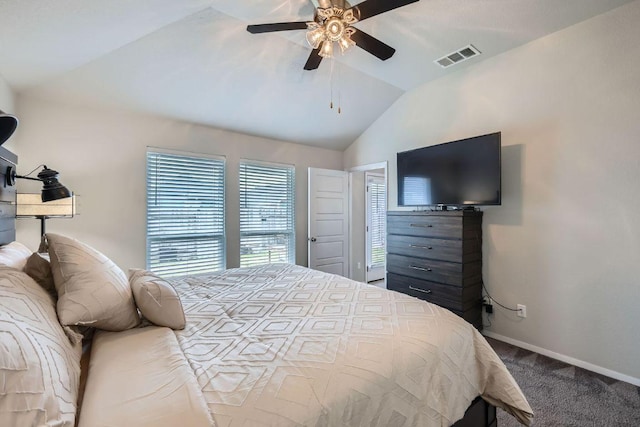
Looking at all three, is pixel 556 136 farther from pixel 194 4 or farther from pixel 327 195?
pixel 194 4

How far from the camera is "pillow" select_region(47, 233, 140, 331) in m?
1.05

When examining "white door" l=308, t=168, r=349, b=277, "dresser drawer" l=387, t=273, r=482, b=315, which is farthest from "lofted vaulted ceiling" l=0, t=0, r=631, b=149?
"dresser drawer" l=387, t=273, r=482, b=315

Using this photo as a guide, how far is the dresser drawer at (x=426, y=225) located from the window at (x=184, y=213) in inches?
89.2

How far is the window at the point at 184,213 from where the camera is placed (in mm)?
3230

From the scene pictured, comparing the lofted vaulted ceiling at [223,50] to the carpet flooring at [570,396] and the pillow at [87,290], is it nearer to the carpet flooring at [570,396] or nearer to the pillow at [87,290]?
the pillow at [87,290]

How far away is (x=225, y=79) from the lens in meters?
2.94

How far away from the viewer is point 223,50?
262 centimetres

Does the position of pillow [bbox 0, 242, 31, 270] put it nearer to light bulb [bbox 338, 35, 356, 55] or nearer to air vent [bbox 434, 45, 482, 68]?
light bulb [bbox 338, 35, 356, 55]

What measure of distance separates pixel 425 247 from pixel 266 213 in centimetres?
225

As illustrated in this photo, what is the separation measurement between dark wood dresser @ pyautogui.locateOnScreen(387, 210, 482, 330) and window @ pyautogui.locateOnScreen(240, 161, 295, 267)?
5.63 feet

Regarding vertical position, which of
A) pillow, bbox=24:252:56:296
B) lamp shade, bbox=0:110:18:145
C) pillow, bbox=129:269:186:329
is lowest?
pillow, bbox=129:269:186:329

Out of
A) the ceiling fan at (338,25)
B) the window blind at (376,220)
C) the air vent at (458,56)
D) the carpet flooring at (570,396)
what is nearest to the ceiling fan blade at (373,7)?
the ceiling fan at (338,25)

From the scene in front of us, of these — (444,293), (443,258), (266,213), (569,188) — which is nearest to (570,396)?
(444,293)

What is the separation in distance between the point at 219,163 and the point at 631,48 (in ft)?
13.5
